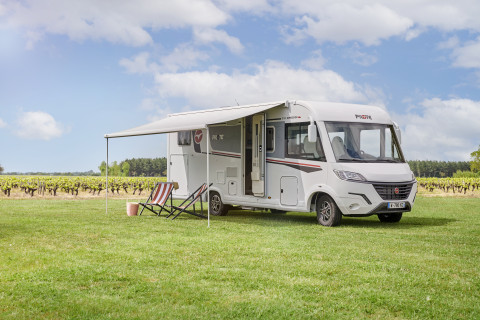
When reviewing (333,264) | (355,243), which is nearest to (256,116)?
(355,243)

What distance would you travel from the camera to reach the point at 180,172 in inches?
587

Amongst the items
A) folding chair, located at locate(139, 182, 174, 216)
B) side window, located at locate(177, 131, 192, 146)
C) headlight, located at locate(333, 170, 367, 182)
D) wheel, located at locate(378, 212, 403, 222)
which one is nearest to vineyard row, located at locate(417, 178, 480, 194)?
wheel, located at locate(378, 212, 403, 222)

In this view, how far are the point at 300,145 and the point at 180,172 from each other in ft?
14.5

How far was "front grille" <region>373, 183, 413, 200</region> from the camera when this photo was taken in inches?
433

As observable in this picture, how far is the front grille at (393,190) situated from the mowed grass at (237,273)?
69 centimetres

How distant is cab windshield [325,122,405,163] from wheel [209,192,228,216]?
384 cm

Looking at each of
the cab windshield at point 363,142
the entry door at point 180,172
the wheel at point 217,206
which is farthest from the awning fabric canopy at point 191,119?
the wheel at point 217,206

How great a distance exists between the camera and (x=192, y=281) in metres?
5.91

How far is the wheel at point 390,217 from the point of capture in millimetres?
12530

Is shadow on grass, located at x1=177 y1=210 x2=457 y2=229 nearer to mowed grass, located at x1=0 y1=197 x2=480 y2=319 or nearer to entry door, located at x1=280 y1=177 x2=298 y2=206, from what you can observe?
entry door, located at x1=280 y1=177 x2=298 y2=206

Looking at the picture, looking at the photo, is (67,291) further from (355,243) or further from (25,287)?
(355,243)

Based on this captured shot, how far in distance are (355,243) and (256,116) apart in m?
4.74

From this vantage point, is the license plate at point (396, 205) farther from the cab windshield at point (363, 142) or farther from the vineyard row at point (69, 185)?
the vineyard row at point (69, 185)

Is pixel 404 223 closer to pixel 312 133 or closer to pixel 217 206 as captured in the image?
pixel 312 133
